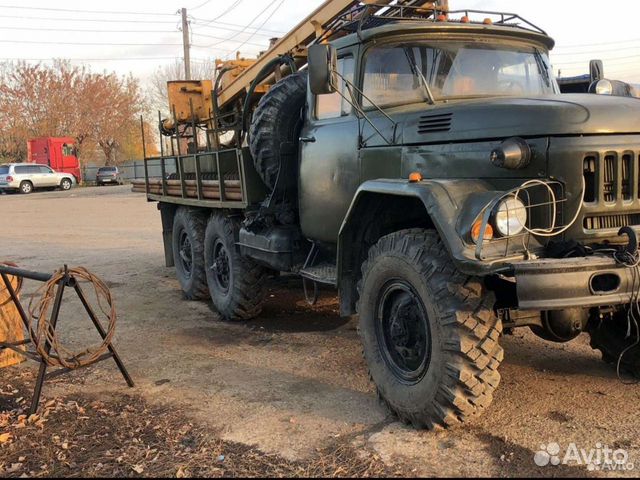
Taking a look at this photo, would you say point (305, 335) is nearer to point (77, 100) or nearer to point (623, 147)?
point (623, 147)

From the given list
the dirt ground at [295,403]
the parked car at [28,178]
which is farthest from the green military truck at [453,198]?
the parked car at [28,178]

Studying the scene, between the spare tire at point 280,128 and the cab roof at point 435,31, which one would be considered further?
the spare tire at point 280,128

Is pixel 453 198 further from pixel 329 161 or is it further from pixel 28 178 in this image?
pixel 28 178

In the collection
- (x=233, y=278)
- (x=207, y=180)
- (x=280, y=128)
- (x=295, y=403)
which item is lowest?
(x=295, y=403)

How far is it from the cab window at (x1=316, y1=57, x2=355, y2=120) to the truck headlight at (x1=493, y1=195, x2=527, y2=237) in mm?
1839

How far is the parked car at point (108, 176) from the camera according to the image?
133 feet

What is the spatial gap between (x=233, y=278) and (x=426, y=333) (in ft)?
11.2

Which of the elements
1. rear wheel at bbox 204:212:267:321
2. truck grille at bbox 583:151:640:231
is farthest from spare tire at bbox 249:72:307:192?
truck grille at bbox 583:151:640:231

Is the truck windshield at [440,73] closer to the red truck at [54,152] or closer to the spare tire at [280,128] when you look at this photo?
the spare tire at [280,128]

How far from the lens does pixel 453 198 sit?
361 cm

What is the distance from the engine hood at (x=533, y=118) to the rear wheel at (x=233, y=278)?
3202 mm

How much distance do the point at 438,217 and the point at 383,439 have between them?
1.37m

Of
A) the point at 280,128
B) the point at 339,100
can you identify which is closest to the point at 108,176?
the point at 280,128

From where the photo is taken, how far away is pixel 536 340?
560cm
